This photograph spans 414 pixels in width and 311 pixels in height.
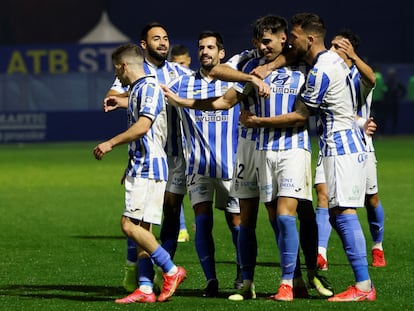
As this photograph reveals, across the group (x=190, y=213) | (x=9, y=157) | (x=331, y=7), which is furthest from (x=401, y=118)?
(x=190, y=213)

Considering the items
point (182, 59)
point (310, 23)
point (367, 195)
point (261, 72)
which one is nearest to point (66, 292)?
point (261, 72)

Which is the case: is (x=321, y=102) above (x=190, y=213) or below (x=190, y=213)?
above

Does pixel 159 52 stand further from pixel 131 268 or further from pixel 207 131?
pixel 131 268

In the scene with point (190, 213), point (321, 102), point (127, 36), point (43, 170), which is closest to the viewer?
point (321, 102)

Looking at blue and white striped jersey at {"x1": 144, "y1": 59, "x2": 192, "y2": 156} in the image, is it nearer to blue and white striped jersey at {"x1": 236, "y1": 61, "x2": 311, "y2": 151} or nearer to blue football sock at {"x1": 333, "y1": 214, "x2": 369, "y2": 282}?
blue and white striped jersey at {"x1": 236, "y1": 61, "x2": 311, "y2": 151}

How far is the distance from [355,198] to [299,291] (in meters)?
0.88

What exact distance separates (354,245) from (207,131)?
1.70 meters

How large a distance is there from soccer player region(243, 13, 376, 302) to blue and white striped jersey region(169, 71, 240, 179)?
1116 mm

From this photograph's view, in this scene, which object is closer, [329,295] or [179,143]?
[329,295]

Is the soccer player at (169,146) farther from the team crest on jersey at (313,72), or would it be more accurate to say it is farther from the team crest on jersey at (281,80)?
the team crest on jersey at (313,72)

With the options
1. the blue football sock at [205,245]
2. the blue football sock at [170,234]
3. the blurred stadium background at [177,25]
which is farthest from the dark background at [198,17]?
the blue football sock at [205,245]

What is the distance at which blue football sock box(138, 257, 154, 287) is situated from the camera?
9453 millimetres

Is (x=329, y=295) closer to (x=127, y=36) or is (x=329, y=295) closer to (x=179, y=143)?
(x=179, y=143)

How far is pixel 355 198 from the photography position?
908cm
